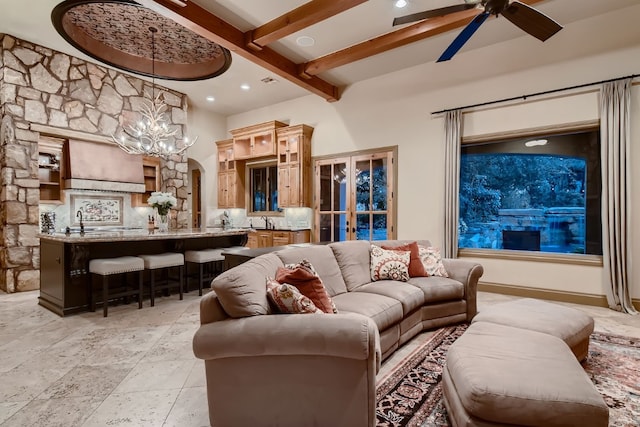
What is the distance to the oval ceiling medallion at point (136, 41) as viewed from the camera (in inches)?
177

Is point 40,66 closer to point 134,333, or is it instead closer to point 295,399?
point 134,333

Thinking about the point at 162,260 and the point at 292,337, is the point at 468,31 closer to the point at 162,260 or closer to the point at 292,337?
the point at 292,337

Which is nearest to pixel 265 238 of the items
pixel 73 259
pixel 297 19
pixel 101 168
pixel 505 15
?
pixel 101 168

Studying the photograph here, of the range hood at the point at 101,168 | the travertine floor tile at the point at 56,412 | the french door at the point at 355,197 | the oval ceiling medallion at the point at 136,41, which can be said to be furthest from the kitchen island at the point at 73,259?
the french door at the point at 355,197

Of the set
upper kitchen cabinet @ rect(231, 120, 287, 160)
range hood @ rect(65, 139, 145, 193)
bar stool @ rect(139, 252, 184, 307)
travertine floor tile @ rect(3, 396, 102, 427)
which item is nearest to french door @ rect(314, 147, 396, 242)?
upper kitchen cabinet @ rect(231, 120, 287, 160)

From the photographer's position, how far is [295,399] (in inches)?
69.6

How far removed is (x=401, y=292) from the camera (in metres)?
3.05

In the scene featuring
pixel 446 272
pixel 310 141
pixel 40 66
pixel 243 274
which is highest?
pixel 40 66

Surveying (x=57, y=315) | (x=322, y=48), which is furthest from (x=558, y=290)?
(x=57, y=315)

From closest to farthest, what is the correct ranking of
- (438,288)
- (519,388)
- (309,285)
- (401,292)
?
(519,388)
(309,285)
(401,292)
(438,288)

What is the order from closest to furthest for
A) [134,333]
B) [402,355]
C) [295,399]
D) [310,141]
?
[295,399], [402,355], [134,333], [310,141]

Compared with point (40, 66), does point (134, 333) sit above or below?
below

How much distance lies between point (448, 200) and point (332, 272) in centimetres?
297

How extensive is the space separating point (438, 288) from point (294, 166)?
445 centimetres
